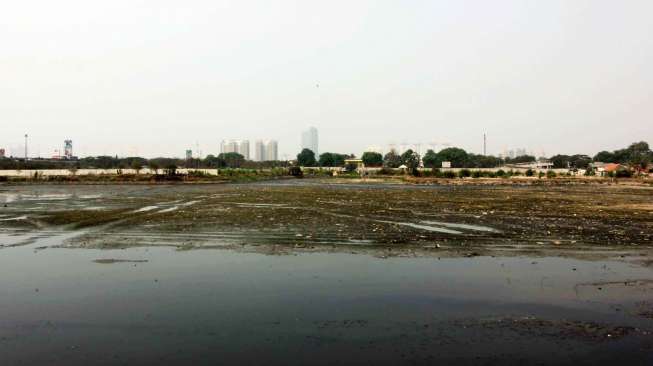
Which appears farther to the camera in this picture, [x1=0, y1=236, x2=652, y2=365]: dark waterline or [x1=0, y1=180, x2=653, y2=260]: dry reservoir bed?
[x1=0, y1=180, x2=653, y2=260]: dry reservoir bed

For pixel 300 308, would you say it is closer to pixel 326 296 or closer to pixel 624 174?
pixel 326 296

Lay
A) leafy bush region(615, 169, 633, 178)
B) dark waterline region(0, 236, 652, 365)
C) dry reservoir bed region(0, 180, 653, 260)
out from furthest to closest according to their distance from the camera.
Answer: leafy bush region(615, 169, 633, 178) < dry reservoir bed region(0, 180, 653, 260) < dark waterline region(0, 236, 652, 365)

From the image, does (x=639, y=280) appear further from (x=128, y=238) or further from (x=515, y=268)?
(x=128, y=238)

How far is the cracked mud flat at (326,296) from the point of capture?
800 cm

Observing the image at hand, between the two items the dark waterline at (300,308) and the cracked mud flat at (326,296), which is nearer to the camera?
the dark waterline at (300,308)

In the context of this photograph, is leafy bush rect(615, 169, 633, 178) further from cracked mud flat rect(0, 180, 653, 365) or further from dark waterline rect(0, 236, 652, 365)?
dark waterline rect(0, 236, 652, 365)

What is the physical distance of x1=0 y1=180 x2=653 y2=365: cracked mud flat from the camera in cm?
800

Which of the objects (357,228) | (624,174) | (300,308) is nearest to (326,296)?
(300,308)

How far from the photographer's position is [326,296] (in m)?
11.3

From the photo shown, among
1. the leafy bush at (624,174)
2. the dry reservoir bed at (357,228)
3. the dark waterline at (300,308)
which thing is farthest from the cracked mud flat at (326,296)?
the leafy bush at (624,174)

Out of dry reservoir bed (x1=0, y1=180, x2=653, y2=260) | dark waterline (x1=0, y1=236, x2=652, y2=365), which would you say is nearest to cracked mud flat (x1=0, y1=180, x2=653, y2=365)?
dark waterline (x1=0, y1=236, x2=652, y2=365)

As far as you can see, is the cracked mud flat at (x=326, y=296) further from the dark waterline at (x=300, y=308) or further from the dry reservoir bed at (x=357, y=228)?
the dry reservoir bed at (x=357, y=228)

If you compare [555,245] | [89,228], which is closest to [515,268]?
[555,245]

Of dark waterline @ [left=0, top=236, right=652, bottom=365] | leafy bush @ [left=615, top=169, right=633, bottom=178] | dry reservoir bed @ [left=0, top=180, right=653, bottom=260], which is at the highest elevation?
leafy bush @ [left=615, top=169, right=633, bottom=178]
